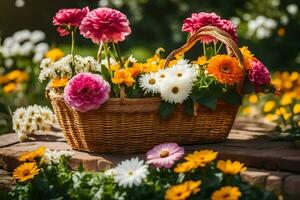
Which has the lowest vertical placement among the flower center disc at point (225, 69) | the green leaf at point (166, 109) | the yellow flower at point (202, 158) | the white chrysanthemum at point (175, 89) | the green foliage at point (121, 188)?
the green foliage at point (121, 188)

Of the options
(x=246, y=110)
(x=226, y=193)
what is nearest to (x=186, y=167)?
(x=226, y=193)

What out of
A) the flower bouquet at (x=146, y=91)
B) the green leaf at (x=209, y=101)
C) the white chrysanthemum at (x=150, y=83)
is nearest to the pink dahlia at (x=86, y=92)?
the flower bouquet at (x=146, y=91)

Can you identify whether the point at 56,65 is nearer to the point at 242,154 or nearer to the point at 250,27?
the point at 242,154

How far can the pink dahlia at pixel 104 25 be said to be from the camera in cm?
260

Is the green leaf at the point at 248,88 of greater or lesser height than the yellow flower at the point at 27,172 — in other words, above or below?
above

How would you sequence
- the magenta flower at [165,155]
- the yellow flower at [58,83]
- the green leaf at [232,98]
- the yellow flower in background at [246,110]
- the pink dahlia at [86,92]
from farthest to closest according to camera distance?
the yellow flower in background at [246,110], the yellow flower at [58,83], the green leaf at [232,98], the pink dahlia at [86,92], the magenta flower at [165,155]

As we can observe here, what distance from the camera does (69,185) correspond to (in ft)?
7.95

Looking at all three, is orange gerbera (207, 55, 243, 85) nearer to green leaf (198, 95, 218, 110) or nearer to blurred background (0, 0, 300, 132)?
green leaf (198, 95, 218, 110)

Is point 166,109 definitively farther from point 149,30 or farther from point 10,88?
point 149,30

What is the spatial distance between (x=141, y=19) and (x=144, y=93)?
16.2ft

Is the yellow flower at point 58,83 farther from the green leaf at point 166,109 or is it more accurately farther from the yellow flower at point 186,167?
the yellow flower at point 186,167

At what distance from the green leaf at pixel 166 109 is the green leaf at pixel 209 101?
0.40ft

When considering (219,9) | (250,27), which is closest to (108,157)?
(250,27)

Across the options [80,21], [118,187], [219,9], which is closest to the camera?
[118,187]
